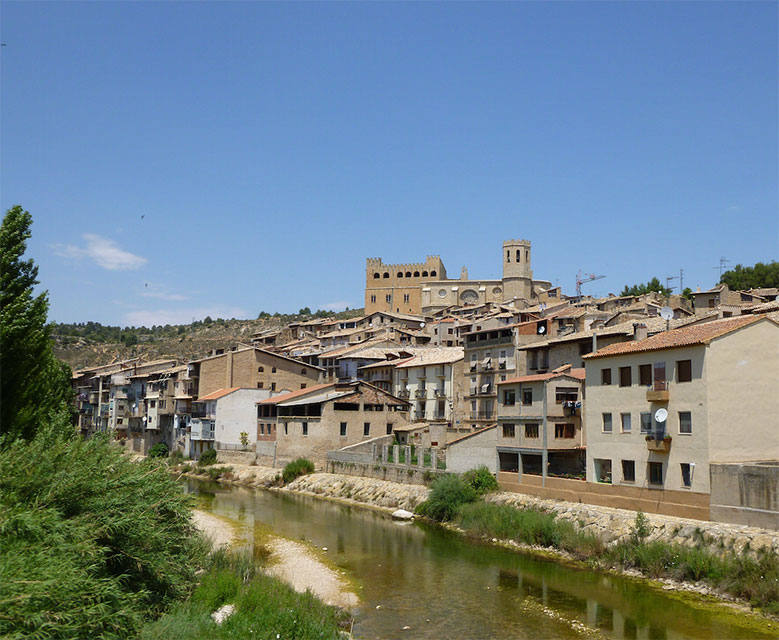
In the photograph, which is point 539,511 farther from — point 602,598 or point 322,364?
point 322,364

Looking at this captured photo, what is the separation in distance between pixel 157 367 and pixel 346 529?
63.3m

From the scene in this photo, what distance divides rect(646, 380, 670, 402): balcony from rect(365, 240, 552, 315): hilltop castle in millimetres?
87685

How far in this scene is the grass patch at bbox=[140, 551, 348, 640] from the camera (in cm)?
1554

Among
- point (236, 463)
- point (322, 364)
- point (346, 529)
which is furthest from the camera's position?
point (322, 364)

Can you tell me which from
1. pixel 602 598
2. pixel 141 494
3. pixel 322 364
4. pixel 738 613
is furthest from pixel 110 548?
pixel 322 364

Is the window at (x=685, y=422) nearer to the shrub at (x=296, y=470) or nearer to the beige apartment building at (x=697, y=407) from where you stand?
the beige apartment building at (x=697, y=407)

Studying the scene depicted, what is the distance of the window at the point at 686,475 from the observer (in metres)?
27.7

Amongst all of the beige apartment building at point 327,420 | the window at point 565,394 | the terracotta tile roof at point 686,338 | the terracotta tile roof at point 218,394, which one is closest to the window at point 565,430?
the window at point 565,394

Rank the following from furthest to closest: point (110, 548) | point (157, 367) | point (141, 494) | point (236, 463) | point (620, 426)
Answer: point (157, 367)
point (236, 463)
point (620, 426)
point (141, 494)
point (110, 548)

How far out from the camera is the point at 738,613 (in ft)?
69.6

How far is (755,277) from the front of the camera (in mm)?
86188

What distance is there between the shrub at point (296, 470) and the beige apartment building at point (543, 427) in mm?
19009

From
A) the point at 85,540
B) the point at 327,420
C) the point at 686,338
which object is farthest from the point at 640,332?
the point at 85,540

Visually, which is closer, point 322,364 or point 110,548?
point 110,548
